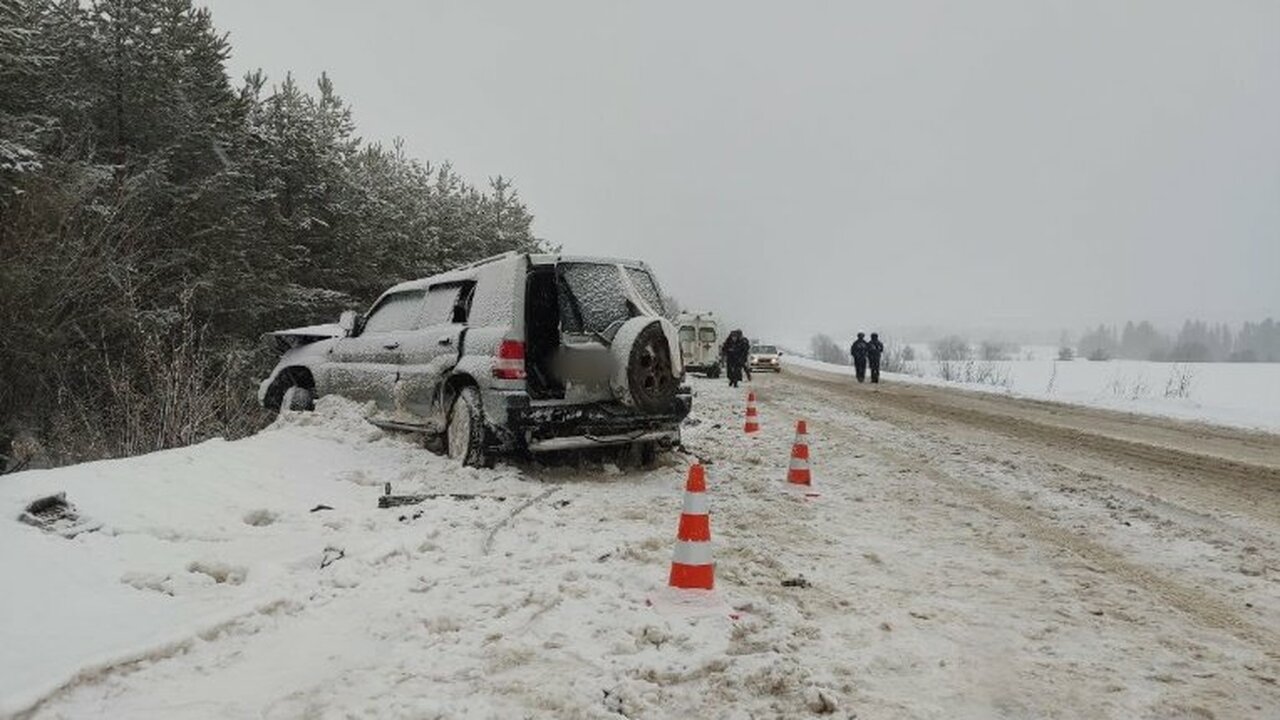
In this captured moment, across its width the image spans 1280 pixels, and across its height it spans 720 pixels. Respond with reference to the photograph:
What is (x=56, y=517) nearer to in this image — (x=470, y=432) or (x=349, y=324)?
(x=470, y=432)

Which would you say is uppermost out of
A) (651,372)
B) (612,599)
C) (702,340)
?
(702,340)

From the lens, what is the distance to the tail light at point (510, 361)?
670 cm

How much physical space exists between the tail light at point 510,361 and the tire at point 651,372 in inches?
38.6

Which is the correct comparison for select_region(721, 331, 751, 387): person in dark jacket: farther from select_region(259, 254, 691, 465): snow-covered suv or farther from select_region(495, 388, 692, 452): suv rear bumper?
select_region(495, 388, 692, 452): suv rear bumper

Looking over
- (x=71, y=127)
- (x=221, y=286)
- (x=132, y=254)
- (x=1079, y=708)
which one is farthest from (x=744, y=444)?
(x=71, y=127)

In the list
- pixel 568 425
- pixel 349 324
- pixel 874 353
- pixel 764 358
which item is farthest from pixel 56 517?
pixel 764 358

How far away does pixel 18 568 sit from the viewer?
3.25m

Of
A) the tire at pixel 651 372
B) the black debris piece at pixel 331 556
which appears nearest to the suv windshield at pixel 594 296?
the tire at pixel 651 372

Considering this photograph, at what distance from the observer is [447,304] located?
789 cm

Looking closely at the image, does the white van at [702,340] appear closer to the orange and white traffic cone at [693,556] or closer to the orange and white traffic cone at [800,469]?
the orange and white traffic cone at [800,469]

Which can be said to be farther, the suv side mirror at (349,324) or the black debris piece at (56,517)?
the suv side mirror at (349,324)

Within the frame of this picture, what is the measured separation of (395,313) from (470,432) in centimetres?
257

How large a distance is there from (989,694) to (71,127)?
19096 mm

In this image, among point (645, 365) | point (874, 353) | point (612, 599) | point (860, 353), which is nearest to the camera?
point (612, 599)
